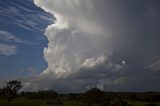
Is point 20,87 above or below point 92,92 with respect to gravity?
above

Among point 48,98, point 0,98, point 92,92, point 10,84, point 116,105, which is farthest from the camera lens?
point 48,98

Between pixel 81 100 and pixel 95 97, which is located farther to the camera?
pixel 81 100

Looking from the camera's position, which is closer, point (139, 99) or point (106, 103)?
point (106, 103)

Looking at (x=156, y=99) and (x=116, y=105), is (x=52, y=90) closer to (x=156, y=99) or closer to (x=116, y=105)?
(x=156, y=99)

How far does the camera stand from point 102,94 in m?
96.4

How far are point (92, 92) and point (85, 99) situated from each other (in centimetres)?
384

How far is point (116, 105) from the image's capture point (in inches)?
3529

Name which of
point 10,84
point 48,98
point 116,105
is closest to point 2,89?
point 10,84

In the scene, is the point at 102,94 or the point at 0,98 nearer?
the point at 102,94

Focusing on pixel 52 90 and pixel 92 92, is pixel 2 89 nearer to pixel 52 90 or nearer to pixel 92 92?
pixel 52 90

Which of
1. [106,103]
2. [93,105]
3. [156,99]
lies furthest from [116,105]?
[156,99]

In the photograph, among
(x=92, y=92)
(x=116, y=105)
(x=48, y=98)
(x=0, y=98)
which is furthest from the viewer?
(x=48, y=98)

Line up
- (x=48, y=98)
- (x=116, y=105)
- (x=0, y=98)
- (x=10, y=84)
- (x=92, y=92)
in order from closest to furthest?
(x=116, y=105), (x=92, y=92), (x=10, y=84), (x=0, y=98), (x=48, y=98)

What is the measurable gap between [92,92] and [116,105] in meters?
9.93
